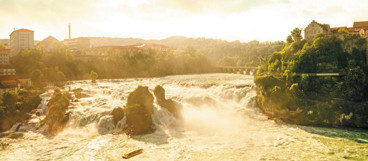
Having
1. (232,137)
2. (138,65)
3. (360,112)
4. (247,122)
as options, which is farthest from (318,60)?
(138,65)

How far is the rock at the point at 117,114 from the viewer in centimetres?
3251

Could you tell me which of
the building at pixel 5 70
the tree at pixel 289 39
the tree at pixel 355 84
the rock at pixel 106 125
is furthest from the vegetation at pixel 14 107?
the tree at pixel 289 39

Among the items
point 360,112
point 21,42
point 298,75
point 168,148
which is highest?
point 21,42

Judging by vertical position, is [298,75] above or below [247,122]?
Result: above

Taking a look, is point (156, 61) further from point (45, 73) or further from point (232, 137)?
point (232, 137)

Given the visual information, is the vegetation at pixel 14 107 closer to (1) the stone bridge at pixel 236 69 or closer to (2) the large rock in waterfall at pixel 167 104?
(2) the large rock in waterfall at pixel 167 104

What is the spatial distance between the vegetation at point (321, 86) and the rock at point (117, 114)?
67.8 ft

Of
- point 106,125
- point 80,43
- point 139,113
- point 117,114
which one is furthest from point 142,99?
point 80,43

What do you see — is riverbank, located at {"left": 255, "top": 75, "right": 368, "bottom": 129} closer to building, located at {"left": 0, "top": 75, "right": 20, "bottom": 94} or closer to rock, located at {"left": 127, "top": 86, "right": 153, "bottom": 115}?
rock, located at {"left": 127, "top": 86, "right": 153, "bottom": 115}

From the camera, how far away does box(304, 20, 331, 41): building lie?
46.6 metres

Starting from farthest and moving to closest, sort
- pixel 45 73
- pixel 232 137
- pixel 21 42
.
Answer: pixel 21 42
pixel 45 73
pixel 232 137

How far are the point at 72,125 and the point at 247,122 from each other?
2278 cm

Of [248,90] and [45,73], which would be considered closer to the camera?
[248,90]

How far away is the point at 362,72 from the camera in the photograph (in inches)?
1391
